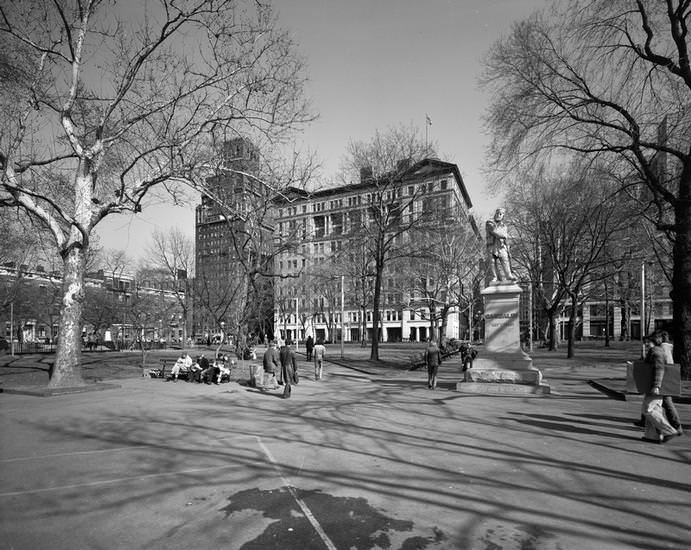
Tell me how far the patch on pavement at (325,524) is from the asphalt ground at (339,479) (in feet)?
0.06

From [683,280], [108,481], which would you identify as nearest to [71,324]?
[108,481]

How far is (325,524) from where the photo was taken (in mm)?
4441

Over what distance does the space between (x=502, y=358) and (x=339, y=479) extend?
10.5m

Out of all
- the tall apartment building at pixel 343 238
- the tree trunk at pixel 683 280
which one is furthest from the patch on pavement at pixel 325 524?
the tree trunk at pixel 683 280

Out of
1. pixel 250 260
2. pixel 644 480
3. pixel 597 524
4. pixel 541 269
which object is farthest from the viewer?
pixel 541 269

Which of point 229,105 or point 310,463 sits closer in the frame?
point 310,463

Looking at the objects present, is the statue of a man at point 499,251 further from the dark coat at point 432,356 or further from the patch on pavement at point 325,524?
the patch on pavement at point 325,524

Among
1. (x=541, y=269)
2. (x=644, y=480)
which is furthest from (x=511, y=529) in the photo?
(x=541, y=269)

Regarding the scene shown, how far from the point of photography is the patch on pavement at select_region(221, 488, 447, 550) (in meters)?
4.04

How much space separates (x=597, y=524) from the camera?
4469mm

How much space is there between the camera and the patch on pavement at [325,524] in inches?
159

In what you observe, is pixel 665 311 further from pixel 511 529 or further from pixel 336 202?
pixel 511 529

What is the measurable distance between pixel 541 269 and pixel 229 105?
106ft

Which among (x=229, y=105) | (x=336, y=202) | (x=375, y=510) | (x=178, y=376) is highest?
(x=336, y=202)
